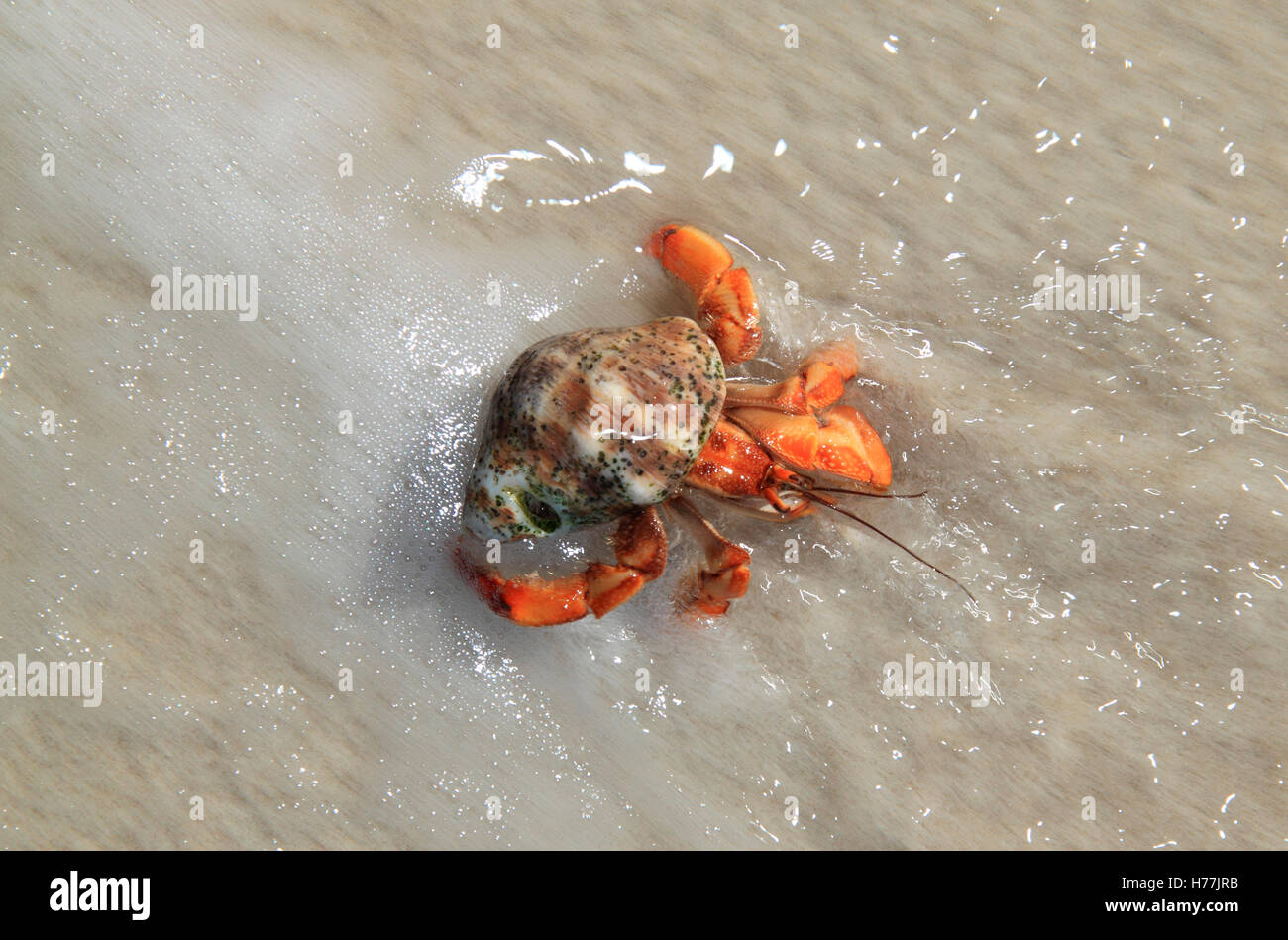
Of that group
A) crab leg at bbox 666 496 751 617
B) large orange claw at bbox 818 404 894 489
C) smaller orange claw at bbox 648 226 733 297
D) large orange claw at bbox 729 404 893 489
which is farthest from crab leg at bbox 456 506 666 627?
smaller orange claw at bbox 648 226 733 297

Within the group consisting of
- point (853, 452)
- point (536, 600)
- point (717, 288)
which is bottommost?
point (536, 600)

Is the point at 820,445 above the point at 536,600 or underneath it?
above

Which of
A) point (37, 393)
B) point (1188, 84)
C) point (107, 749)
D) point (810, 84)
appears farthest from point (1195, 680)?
point (37, 393)

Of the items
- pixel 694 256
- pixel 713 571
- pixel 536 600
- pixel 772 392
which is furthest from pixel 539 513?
pixel 694 256

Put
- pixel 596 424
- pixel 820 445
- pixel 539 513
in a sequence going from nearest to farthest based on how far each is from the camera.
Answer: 1. pixel 596 424
2. pixel 539 513
3. pixel 820 445

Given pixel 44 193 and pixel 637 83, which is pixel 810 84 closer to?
pixel 637 83

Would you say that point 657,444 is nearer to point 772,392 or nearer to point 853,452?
point 772,392
